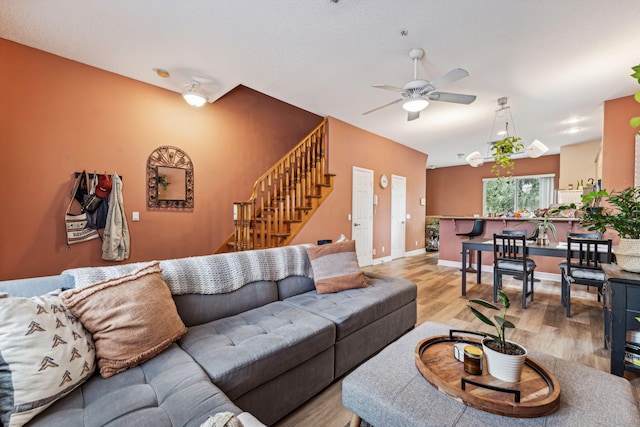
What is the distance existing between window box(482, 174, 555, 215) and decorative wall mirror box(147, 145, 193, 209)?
25.7 ft

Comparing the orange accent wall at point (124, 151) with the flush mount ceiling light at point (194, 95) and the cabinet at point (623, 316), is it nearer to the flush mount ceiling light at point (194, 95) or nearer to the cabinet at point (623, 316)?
the flush mount ceiling light at point (194, 95)

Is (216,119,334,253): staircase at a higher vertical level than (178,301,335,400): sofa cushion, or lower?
higher

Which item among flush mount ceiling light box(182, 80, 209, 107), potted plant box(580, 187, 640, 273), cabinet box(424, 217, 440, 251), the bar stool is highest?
flush mount ceiling light box(182, 80, 209, 107)

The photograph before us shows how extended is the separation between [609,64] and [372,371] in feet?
Result: 14.2

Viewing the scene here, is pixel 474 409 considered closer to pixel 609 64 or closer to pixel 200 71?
pixel 200 71

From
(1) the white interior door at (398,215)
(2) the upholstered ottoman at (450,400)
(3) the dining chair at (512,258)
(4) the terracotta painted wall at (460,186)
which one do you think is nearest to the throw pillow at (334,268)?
(2) the upholstered ottoman at (450,400)

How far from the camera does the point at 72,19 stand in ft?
8.19

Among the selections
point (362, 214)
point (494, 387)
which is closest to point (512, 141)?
point (362, 214)

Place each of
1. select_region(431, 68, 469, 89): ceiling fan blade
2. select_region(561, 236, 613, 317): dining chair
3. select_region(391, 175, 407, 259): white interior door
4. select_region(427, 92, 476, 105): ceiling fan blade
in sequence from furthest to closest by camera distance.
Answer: select_region(391, 175, 407, 259): white interior door
select_region(427, 92, 476, 105): ceiling fan blade
select_region(561, 236, 613, 317): dining chair
select_region(431, 68, 469, 89): ceiling fan blade

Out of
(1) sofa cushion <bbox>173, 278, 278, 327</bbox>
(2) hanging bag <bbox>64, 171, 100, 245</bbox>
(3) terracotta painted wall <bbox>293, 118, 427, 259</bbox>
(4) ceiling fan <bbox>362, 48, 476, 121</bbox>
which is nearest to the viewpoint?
(1) sofa cushion <bbox>173, 278, 278, 327</bbox>

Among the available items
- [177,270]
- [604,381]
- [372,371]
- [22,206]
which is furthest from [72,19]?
[604,381]

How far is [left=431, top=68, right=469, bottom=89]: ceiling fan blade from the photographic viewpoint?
259cm

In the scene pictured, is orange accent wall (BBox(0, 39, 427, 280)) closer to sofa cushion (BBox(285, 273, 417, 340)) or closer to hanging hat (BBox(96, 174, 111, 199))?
hanging hat (BBox(96, 174, 111, 199))

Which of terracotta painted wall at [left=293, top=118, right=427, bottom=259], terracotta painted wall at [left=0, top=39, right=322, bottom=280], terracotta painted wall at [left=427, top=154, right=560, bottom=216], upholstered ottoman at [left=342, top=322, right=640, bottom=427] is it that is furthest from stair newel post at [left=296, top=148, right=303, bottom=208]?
terracotta painted wall at [left=427, top=154, right=560, bottom=216]
